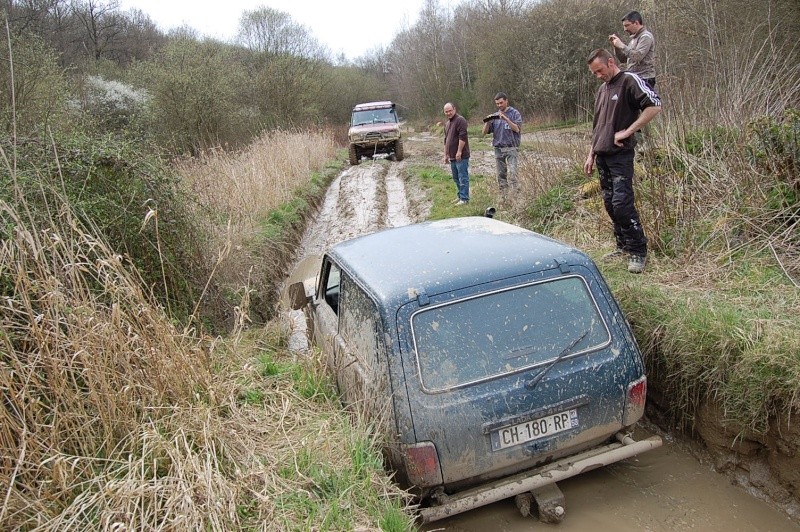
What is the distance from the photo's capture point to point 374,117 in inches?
822

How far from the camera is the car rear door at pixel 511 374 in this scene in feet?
9.61

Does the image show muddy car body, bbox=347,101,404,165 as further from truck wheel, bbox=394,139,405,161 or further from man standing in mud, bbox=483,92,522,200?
man standing in mud, bbox=483,92,522,200

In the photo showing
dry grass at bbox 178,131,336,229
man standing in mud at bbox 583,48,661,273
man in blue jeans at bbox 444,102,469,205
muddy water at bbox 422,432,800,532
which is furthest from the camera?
man in blue jeans at bbox 444,102,469,205

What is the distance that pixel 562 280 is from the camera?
329 cm

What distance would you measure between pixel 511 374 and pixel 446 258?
786mm

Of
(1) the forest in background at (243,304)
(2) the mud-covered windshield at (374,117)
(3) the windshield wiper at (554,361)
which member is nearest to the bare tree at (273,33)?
A: (2) the mud-covered windshield at (374,117)

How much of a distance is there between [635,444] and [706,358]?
2.90 ft

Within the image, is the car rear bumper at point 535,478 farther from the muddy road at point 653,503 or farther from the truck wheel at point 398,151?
the truck wheel at point 398,151

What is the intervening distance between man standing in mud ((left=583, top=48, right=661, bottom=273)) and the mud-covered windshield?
16104 mm

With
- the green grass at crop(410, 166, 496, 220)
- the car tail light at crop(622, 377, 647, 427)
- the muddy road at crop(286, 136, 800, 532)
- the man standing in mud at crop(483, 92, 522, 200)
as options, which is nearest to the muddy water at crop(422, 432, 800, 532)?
the muddy road at crop(286, 136, 800, 532)

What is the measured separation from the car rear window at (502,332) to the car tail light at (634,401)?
0.29 metres

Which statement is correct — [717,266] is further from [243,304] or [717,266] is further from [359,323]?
[243,304]

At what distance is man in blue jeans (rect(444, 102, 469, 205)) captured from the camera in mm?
9992

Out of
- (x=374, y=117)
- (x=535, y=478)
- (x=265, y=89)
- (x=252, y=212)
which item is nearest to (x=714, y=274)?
(x=535, y=478)
